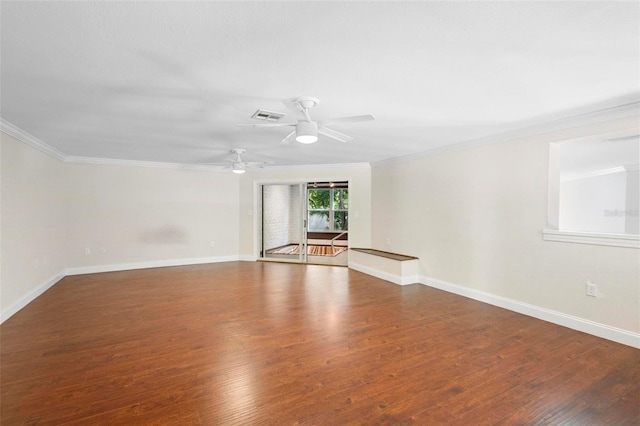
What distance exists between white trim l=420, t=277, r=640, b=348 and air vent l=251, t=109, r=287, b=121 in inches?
148

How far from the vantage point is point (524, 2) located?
4.74ft

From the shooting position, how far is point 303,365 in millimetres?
2566

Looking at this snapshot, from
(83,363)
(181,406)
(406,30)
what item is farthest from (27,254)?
(406,30)

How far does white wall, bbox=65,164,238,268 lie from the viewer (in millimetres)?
5891

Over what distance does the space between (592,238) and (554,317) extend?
3.39ft

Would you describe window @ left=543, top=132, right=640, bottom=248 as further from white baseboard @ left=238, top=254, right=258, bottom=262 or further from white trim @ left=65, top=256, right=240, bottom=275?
white trim @ left=65, top=256, right=240, bottom=275

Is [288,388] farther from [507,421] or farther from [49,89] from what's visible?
[49,89]

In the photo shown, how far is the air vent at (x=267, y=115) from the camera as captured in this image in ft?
9.87

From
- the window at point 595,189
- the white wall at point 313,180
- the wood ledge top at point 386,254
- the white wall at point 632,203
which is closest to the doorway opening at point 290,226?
the white wall at point 313,180

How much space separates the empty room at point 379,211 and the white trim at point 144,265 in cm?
8

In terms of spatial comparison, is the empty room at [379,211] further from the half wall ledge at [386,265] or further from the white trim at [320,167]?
the white trim at [320,167]

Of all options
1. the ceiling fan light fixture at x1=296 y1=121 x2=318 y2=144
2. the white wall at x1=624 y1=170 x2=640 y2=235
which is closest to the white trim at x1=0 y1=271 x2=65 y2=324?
the ceiling fan light fixture at x1=296 y1=121 x2=318 y2=144

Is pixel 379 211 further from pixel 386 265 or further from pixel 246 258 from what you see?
pixel 246 258

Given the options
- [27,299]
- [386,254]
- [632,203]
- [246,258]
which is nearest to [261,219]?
[246,258]
